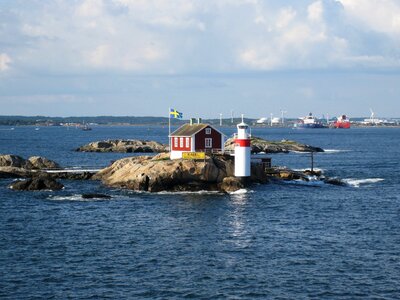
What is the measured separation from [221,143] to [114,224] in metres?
29.0

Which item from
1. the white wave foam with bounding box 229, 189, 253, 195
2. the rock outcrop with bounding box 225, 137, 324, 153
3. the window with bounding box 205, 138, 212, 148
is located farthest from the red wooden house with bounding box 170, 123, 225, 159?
the rock outcrop with bounding box 225, 137, 324, 153

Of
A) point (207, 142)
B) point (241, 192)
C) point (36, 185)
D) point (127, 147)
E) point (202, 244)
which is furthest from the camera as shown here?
point (127, 147)

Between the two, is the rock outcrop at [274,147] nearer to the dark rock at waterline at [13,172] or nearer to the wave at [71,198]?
the dark rock at waterline at [13,172]

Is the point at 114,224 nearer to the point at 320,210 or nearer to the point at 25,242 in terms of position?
the point at 25,242

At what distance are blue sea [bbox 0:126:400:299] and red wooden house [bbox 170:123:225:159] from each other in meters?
9.10

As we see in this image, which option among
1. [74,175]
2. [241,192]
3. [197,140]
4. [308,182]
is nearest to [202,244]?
[241,192]

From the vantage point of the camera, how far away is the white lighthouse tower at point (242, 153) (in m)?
70.1

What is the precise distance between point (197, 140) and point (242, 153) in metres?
8.46

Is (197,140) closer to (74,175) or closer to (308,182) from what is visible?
(308,182)

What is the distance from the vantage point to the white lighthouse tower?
70.1m

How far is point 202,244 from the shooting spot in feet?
148

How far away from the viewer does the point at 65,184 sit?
3059 inches

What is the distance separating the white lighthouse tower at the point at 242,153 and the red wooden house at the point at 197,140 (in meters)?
7.27

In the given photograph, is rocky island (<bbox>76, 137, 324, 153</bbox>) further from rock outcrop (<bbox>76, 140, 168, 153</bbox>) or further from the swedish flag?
the swedish flag
